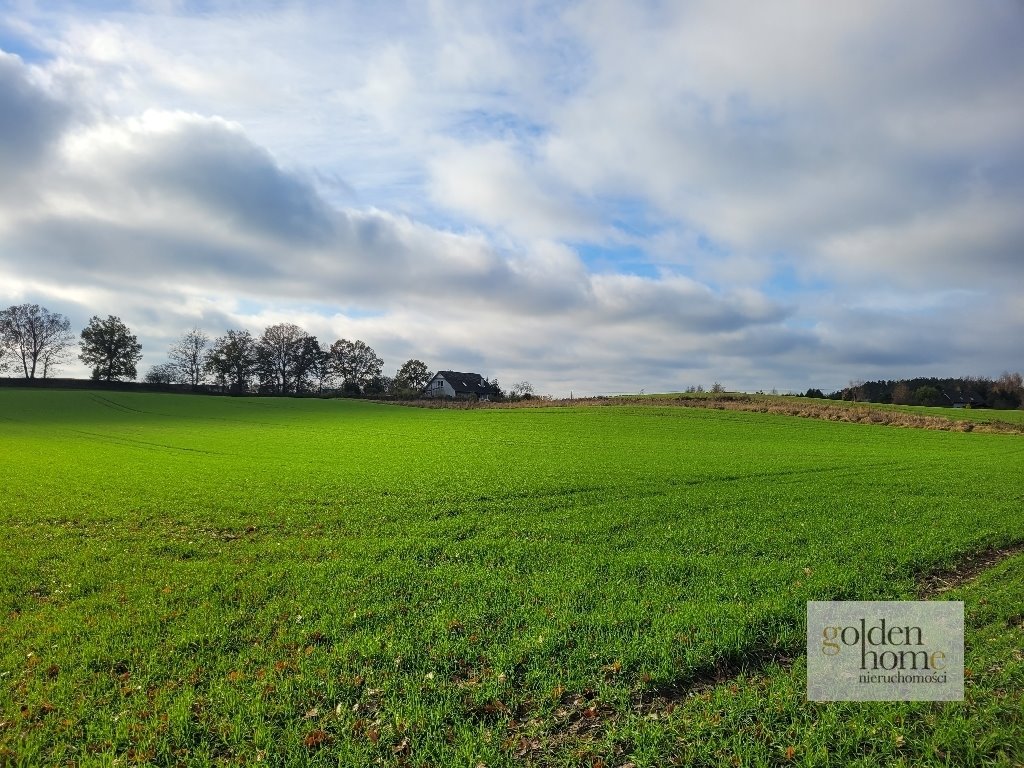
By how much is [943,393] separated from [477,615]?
145256 mm

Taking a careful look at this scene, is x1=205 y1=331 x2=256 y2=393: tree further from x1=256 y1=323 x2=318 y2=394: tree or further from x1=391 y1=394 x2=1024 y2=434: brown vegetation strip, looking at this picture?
x1=391 y1=394 x2=1024 y2=434: brown vegetation strip

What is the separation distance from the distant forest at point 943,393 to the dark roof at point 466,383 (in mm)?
74131

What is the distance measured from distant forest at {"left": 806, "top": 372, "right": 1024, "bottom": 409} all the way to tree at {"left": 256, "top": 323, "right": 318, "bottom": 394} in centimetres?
10777

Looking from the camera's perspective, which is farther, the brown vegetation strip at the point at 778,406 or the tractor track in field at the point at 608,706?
the brown vegetation strip at the point at 778,406

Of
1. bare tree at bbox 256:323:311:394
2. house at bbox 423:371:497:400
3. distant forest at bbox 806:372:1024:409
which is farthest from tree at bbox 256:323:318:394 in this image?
distant forest at bbox 806:372:1024:409

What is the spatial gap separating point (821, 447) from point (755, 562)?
3151 centimetres

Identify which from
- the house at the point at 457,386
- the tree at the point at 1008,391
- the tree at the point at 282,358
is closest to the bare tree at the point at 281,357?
the tree at the point at 282,358

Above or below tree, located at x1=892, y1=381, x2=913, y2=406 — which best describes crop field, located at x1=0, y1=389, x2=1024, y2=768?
below

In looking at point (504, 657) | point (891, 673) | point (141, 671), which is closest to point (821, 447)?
point (891, 673)

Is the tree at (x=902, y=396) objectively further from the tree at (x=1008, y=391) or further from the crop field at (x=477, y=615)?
the crop field at (x=477, y=615)

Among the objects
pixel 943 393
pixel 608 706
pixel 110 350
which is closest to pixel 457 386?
pixel 110 350

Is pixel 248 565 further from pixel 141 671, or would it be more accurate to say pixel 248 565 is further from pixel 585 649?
pixel 585 649

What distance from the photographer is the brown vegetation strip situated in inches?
2148

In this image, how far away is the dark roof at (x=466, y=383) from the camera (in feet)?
451
